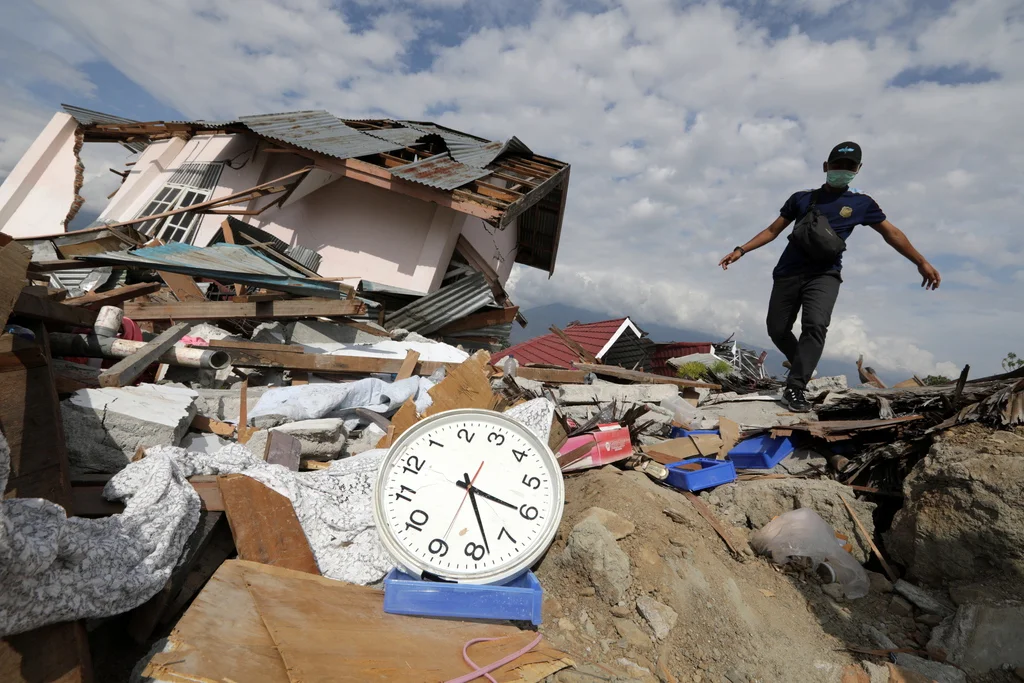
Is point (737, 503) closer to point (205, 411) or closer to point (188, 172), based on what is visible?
point (205, 411)

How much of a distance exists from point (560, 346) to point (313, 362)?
28.2 feet

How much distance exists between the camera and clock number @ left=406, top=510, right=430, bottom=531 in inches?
87.1

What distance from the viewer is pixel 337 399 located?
4.21 m

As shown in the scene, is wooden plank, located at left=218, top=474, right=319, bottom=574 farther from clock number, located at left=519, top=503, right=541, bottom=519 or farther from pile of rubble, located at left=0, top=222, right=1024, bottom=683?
clock number, located at left=519, top=503, right=541, bottom=519

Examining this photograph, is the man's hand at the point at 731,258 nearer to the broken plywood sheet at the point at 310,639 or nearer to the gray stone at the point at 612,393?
the gray stone at the point at 612,393

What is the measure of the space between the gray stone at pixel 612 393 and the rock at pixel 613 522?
2.70 m

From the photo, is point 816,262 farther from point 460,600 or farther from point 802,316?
point 460,600

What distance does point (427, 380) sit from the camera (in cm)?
514

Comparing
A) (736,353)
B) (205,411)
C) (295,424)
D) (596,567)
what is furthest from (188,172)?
(736,353)

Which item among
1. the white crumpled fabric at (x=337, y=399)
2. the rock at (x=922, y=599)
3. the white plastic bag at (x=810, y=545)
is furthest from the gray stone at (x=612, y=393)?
the rock at (x=922, y=599)

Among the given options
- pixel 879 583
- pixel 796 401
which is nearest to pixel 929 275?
pixel 796 401

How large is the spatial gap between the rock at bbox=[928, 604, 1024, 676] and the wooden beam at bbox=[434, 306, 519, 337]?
8.57 metres

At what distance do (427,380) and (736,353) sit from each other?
14.8m

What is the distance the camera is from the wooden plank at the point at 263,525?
2.20 metres
